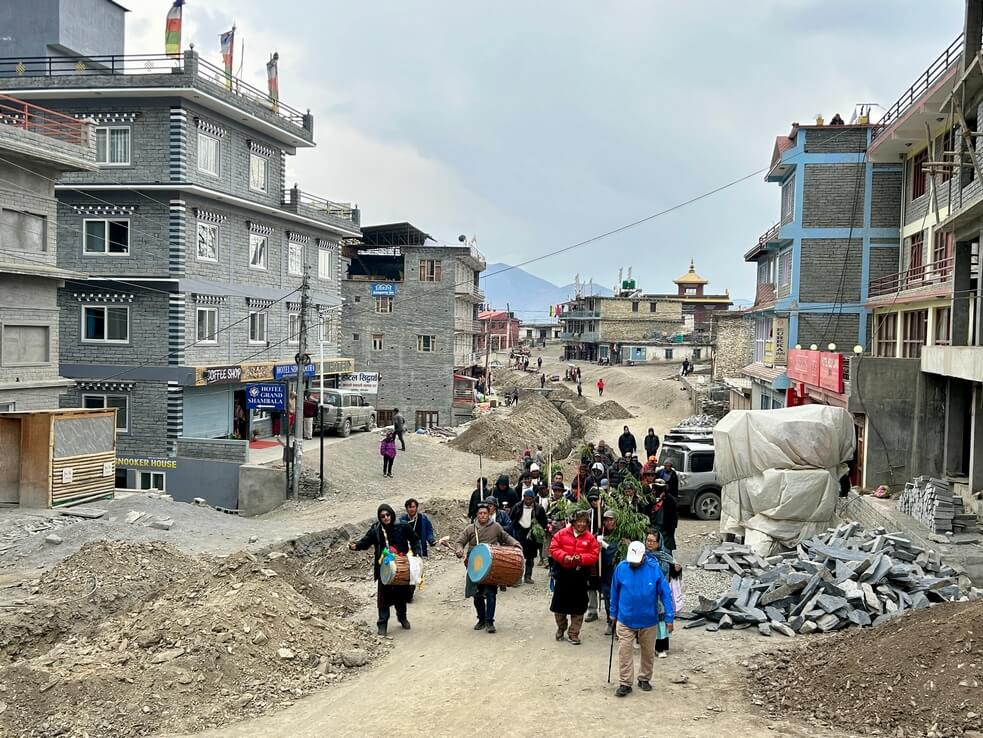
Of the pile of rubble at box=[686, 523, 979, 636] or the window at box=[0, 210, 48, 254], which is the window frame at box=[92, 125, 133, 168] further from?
the pile of rubble at box=[686, 523, 979, 636]

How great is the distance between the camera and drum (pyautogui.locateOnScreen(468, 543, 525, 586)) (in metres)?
11.1

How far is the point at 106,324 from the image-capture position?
97.7ft

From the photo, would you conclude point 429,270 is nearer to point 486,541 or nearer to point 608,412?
point 608,412

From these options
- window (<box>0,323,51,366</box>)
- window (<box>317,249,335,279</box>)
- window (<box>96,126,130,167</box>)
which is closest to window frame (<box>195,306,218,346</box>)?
window (<box>96,126,130,167</box>)

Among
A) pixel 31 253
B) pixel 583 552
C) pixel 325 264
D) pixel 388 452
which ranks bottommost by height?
pixel 388 452

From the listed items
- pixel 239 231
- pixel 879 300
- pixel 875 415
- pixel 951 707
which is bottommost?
pixel 951 707

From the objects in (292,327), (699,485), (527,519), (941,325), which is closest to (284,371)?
(292,327)

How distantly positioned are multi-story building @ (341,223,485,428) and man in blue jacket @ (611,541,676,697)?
138 ft

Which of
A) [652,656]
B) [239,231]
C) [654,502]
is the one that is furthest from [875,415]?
[239,231]

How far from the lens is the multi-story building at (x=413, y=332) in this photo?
50.8m

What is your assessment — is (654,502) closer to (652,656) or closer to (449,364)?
(652,656)

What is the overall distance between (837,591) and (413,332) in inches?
1629

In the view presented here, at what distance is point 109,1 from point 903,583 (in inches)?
1462

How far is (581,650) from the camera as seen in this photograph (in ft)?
34.4
